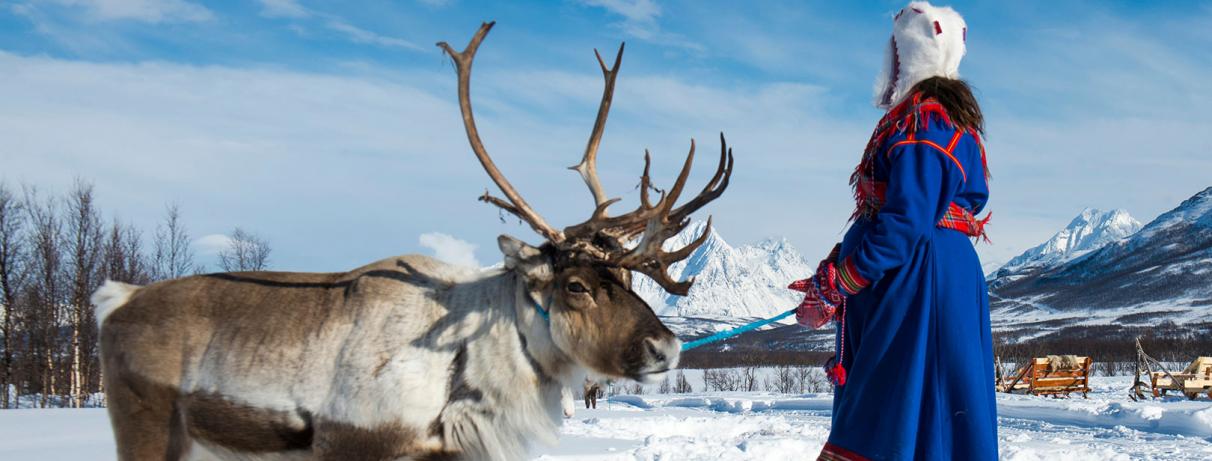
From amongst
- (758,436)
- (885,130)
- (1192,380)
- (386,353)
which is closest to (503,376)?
(386,353)

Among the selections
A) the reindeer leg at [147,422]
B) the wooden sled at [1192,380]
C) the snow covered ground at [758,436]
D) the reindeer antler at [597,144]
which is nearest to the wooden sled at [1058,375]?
the wooden sled at [1192,380]

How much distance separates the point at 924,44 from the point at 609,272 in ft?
5.84

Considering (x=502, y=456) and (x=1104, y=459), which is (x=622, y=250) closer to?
(x=502, y=456)

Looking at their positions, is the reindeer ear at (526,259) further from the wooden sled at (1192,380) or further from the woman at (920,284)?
the wooden sled at (1192,380)

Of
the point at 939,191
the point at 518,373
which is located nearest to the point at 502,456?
the point at 518,373

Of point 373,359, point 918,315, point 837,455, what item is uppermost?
point 918,315

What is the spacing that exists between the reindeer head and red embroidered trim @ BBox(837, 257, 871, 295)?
0.81 m

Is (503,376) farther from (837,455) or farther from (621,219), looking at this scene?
(837,455)

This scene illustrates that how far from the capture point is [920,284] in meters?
3.81

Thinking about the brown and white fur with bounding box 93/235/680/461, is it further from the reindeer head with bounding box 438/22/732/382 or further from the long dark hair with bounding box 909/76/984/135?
the long dark hair with bounding box 909/76/984/135

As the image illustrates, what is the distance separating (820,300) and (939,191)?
0.68m

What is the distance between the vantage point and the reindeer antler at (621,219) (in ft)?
14.8

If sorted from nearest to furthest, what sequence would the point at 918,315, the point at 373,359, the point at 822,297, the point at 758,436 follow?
the point at 918,315 < the point at 822,297 < the point at 373,359 < the point at 758,436

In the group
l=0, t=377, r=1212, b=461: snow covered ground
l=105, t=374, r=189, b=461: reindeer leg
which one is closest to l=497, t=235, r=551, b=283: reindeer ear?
l=0, t=377, r=1212, b=461: snow covered ground
